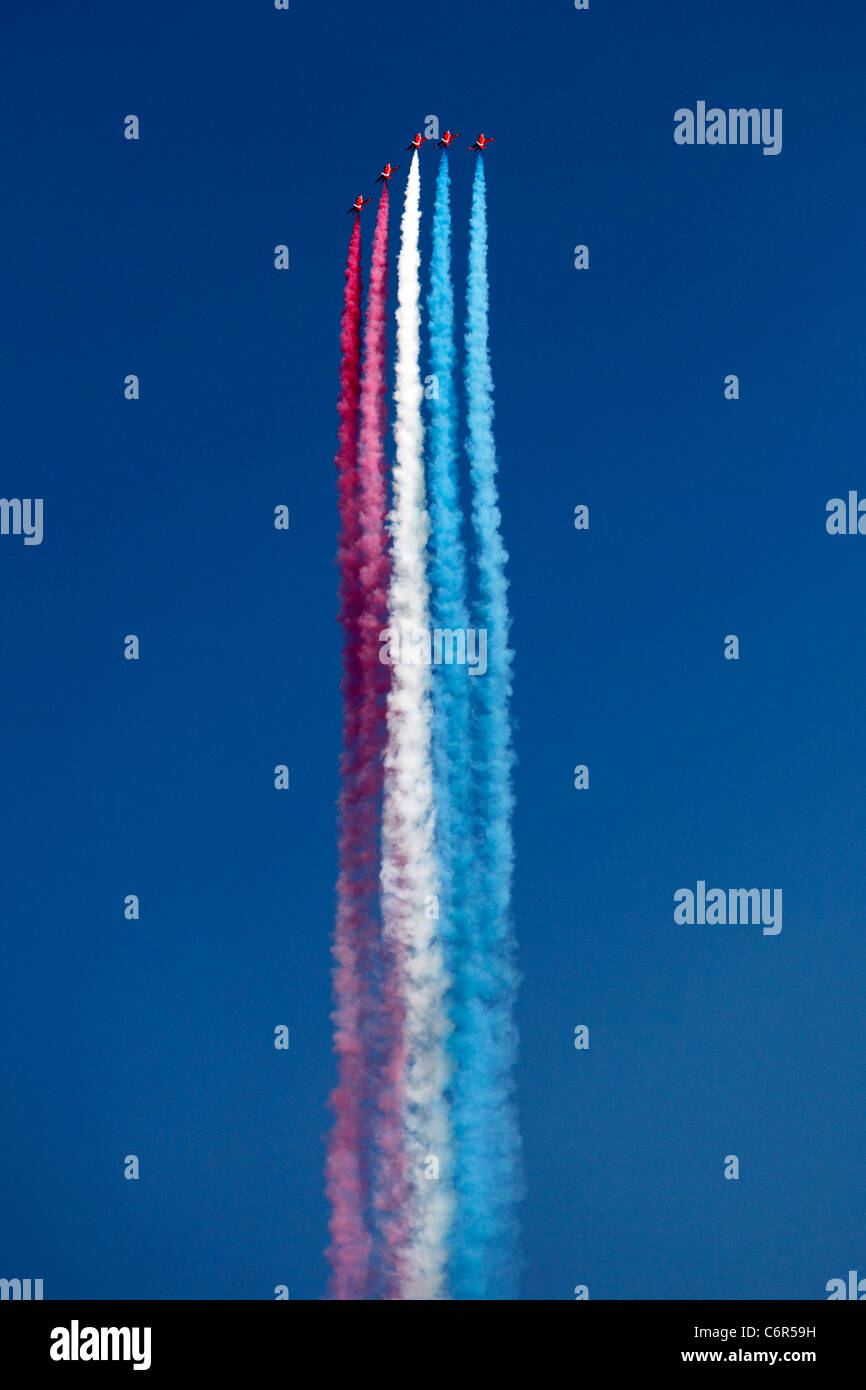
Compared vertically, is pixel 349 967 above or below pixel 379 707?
below

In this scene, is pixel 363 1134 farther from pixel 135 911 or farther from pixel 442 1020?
pixel 135 911
